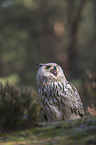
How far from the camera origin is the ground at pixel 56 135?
335 cm

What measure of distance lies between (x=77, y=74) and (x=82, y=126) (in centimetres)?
2438

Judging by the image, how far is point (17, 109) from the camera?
12.9 ft

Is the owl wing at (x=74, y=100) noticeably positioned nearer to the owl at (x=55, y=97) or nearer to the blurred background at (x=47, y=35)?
the owl at (x=55, y=97)

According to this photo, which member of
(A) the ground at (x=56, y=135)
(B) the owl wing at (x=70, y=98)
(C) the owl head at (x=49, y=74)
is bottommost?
(A) the ground at (x=56, y=135)

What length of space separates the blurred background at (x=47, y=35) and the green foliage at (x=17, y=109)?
19536 mm

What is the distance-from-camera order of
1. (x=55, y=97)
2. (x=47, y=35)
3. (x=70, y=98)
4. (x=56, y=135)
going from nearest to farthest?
1. (x=56, y=135)
2. (x=55, y=97)
3. (x=70, y=98)
4. (x=47, y=35)

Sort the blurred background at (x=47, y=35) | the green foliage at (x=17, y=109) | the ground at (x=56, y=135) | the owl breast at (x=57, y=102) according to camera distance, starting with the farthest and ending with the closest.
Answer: the blurred background at (x=47, y=35) → the owl breast at (x=57, y=102) → the green foliage at (x=17, y=109) → the ground at (x=56, y=135)

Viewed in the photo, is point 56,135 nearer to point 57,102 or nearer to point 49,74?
point 57,102

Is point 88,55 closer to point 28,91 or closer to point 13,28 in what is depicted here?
point 13,28

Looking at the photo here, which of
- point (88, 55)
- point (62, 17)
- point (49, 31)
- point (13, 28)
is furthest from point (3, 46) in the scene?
point (88, 55)

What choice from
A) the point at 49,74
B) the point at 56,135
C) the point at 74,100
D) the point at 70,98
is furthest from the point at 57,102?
the point at 56,135

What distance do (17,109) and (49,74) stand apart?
4.40 feet

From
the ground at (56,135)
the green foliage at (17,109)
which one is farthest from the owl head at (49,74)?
the ground at (56,135)

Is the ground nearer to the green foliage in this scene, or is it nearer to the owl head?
the green foliage
